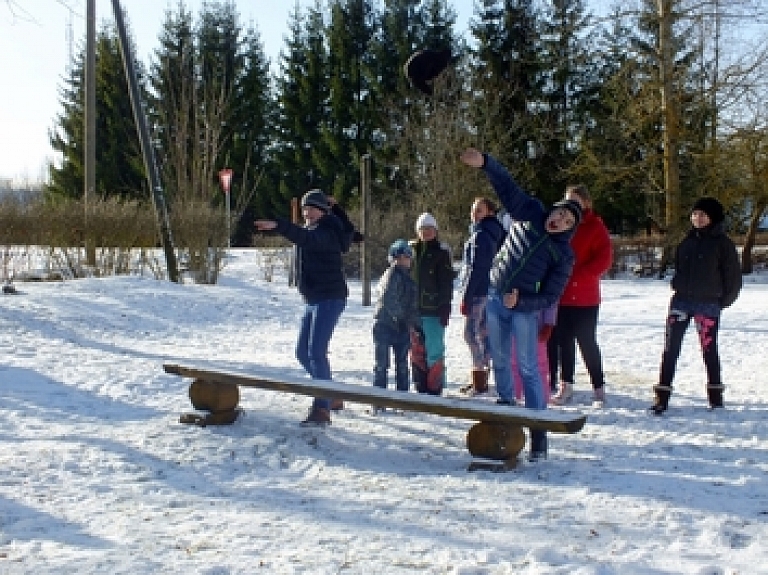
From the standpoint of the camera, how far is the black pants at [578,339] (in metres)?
6.95

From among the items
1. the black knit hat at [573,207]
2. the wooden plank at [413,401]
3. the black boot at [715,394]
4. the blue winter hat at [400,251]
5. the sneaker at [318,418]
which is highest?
the black knit hat at [573,207]

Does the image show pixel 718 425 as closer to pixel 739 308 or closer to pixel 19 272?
pixel 739 308

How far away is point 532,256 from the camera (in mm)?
5395

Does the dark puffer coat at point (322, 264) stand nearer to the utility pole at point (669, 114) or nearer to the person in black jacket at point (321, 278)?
the person in black jacket at point (321, 278)

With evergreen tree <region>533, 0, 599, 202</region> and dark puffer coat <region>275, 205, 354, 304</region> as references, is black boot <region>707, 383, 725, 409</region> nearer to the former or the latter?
dark puffer coat <region>275, 205, 354, 304</region>

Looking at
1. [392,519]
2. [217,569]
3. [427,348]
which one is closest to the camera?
[217,569]

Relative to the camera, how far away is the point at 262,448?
5.58 meters

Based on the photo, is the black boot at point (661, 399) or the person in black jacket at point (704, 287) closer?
the person in black jacket at point (704, 287)

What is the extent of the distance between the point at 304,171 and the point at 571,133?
12164 mm

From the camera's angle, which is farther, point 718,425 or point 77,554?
point 718,425

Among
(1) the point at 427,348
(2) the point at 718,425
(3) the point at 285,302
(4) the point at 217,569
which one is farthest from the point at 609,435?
(3) the point at 285,302

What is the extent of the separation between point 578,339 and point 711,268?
124cm

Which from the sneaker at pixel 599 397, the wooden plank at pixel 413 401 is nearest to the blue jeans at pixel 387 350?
the wooden plank at pixel 413 401

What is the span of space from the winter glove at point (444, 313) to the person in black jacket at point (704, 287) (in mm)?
1807
